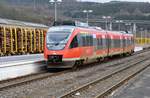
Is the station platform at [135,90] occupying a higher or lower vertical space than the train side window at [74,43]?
lower

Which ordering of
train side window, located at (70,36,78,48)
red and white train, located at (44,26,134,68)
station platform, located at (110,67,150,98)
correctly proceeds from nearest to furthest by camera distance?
station platform, located at (110,67,150,98) → red and white train, located at (44,26,134,68) → train side window, located at (70,36,78,48)

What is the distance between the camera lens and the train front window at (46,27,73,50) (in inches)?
1006

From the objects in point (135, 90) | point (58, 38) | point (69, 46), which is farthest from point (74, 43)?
point (135, 90)

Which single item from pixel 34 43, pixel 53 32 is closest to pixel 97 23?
pixel 34 43

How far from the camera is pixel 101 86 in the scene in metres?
18.1

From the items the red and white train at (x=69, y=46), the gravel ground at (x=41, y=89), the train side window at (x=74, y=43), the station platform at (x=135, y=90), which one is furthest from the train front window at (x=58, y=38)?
the station platform at (x=135, y=90)

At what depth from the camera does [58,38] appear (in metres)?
25.7

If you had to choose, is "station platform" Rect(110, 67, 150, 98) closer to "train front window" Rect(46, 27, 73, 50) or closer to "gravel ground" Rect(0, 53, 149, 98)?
"gravel ground" Rect(0, 53, 149, 98)

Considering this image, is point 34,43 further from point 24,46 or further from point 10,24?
point 10,24

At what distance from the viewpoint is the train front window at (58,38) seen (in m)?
25.6

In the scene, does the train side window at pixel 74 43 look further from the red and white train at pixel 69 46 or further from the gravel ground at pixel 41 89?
the gravel ground at pixel 41 89

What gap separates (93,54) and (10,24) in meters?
10.6

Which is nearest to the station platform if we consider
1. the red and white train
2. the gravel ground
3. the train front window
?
the gravel ground

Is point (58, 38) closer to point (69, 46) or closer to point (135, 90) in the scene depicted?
point (69, 46)
